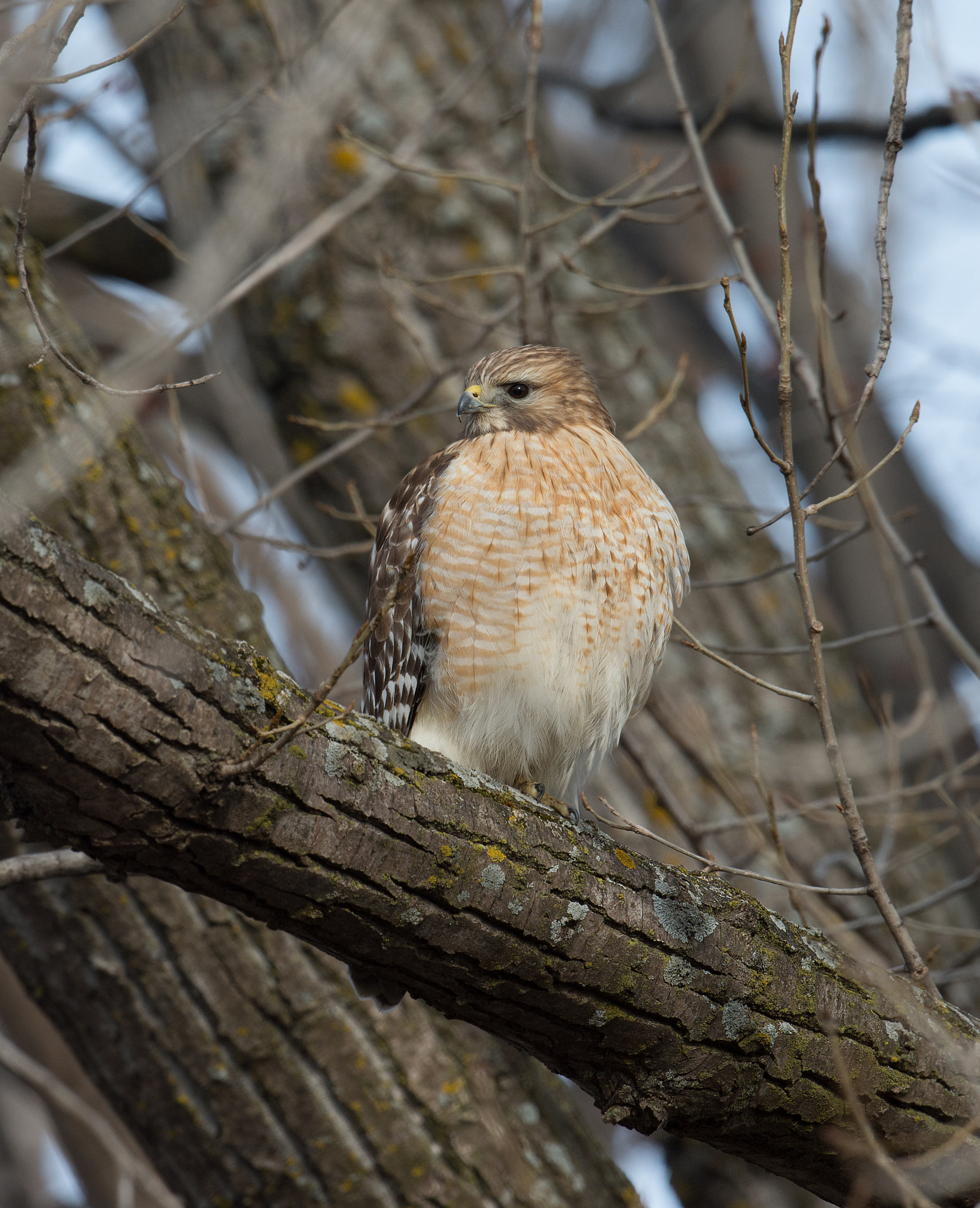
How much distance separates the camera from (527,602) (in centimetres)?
323

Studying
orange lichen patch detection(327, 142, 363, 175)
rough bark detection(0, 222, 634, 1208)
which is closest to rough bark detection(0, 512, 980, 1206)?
rough bark detection(0, 222, 634, 1208)

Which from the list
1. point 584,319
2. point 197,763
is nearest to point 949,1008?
point 197,763

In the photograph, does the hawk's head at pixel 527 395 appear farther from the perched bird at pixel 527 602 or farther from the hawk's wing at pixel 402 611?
the hawk's wing at pixel 402 611

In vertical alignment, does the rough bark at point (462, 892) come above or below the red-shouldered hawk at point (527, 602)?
below

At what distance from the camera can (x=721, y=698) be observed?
523 centimetres

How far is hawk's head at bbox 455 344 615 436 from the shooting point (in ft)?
12.5

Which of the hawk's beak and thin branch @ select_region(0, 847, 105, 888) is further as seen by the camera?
the hawk's beak

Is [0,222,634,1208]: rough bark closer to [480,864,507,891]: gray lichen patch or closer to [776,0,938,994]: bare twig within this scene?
[480,864,507,891]: gray lichen patch

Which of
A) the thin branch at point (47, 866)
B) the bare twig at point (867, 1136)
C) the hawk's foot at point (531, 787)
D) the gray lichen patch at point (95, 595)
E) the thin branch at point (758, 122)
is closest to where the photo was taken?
the gray lichen patch at point (95, 595)

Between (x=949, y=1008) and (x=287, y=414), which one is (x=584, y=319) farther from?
(x=949, y=1008)

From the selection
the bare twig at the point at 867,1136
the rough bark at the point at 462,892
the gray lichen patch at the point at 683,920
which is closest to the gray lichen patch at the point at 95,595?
the rough bark at the point at 462,892

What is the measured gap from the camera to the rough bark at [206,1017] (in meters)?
3.44

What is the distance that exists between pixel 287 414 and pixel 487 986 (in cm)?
365

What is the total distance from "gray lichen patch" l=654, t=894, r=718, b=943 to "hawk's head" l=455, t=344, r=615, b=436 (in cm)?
179
